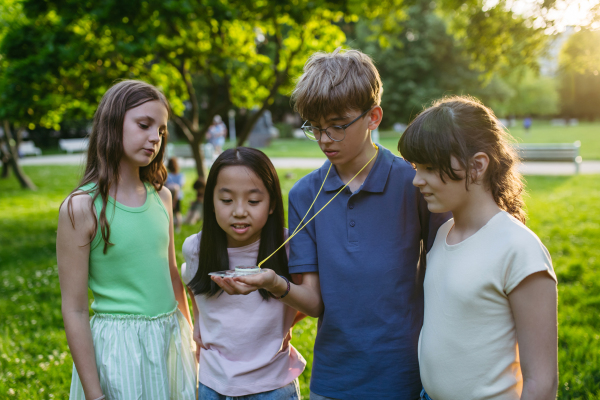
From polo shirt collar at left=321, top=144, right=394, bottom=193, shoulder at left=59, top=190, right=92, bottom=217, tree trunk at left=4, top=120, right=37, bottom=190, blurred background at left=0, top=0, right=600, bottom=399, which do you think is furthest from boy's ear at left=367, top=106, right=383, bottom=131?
tree trunk at left=4, top=120, right=37, bottom=190

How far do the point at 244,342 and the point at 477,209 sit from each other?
1.05 metres

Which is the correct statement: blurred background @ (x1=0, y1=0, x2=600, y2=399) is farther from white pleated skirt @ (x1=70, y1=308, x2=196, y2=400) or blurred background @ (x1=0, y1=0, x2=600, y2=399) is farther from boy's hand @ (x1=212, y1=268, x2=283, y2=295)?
boy's hand @ (x1=212, y1=268, x2=283, y2=295)

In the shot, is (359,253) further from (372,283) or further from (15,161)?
(15,161)

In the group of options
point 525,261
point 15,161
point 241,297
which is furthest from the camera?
point 15,161

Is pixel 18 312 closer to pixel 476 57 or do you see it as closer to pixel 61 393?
pixel 61 393

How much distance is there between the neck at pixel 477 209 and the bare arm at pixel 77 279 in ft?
4.55

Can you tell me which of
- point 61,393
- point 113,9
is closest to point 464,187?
point 61,393

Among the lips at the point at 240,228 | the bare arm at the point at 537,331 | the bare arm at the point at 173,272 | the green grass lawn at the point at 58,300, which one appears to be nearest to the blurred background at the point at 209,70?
the green grass lawn at the point at 58,300

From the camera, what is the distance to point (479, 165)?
1.60 m

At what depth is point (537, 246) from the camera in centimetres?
146

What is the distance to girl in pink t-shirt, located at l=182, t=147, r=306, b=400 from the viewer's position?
6.44ft

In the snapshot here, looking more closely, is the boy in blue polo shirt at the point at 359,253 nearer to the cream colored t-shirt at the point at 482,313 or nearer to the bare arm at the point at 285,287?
the bare arm at the point at 285,287

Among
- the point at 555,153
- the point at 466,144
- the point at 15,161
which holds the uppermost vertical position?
the point at 466,144

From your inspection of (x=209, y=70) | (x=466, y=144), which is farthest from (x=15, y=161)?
(x=466, y=144)
